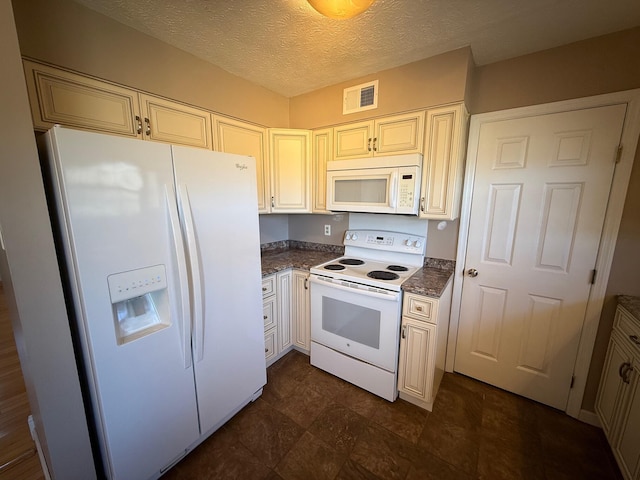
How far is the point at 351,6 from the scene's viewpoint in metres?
1.07

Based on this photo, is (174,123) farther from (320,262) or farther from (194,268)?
(320,262)

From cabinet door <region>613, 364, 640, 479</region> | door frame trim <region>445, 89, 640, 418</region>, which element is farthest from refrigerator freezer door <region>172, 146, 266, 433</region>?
cabinet door <region>613, 364, 640, 479</region>

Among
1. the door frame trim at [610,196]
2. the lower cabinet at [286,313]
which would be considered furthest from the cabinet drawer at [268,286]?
the door frame trim at [610,196]

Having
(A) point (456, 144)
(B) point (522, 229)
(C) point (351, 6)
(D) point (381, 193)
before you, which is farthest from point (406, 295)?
(C) point (351, 6)

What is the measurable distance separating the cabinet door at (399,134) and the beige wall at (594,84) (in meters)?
0.55

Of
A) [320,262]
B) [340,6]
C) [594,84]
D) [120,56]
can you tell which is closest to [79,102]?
[120,56]

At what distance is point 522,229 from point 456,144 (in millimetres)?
775

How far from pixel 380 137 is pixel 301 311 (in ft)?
5.40

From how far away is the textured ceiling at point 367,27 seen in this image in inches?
50.3

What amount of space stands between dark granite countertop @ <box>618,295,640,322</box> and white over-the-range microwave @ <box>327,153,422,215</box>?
49.4 inches

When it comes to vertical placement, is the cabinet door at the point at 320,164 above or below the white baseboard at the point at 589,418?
above

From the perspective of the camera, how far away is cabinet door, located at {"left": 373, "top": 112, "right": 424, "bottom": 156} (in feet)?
5.98

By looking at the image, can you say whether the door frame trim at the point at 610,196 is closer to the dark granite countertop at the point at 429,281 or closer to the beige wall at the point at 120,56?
the dark granite countertop at the point at 429,281

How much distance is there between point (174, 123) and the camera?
5.53 feet
